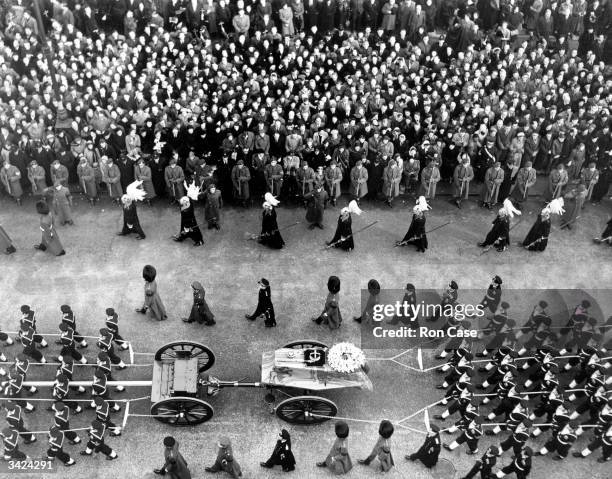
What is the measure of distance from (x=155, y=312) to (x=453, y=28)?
1362cm

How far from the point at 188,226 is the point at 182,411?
Result: 5369 mm

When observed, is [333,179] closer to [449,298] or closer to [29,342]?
[449,298]

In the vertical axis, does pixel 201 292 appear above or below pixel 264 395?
above

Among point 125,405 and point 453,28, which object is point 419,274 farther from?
point 453,28

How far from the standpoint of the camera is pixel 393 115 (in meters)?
18.3

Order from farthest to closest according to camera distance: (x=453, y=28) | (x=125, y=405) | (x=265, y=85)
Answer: (x=453, y=28) → (x=265, y=85) → (x=125, y=405)

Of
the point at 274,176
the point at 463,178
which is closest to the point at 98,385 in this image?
the point at 274,176

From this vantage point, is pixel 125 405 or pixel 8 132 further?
pixel 8 132

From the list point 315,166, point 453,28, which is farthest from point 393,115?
point 453,28

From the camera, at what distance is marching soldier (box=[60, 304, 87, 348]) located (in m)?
13.3

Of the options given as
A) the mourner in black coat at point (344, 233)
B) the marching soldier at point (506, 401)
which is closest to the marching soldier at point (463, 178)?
the mourner in black coat at point (344, 233)

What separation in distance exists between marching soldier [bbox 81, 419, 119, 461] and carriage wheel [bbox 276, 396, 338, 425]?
3.07 metres

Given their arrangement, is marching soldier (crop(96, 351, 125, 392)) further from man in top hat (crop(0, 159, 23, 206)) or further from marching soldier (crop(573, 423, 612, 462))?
marching soldier (crop(573, 423, 612, 462))

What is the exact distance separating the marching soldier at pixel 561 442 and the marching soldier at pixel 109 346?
8282 millimetres
